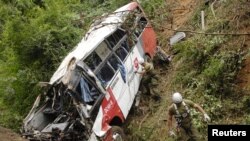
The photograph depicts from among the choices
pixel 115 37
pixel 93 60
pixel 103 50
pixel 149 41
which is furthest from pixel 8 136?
pixel 149 41

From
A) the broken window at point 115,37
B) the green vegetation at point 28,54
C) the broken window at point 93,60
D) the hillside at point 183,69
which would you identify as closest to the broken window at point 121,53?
the broken window at point 115,37

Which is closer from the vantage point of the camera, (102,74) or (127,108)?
(102,74)

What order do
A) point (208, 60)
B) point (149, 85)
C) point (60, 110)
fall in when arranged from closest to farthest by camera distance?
point (60, 110), point (208, 60), point (149, 85)

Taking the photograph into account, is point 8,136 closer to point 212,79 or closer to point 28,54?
point 28,54

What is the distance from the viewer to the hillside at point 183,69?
28.1ft

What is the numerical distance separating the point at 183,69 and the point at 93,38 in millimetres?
2568

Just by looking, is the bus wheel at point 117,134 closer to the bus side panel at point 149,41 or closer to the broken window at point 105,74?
the broken window at point 105,74

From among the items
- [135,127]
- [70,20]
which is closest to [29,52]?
[70,20]

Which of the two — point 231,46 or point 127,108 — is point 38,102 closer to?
point 127,108

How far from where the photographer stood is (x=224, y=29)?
10.0 metres

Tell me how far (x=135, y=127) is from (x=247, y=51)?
3108 mm

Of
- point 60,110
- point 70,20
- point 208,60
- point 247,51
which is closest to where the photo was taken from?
point 60,110

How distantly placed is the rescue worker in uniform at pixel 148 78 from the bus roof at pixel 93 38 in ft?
4.13

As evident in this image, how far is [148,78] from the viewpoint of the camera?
10.2 meters
